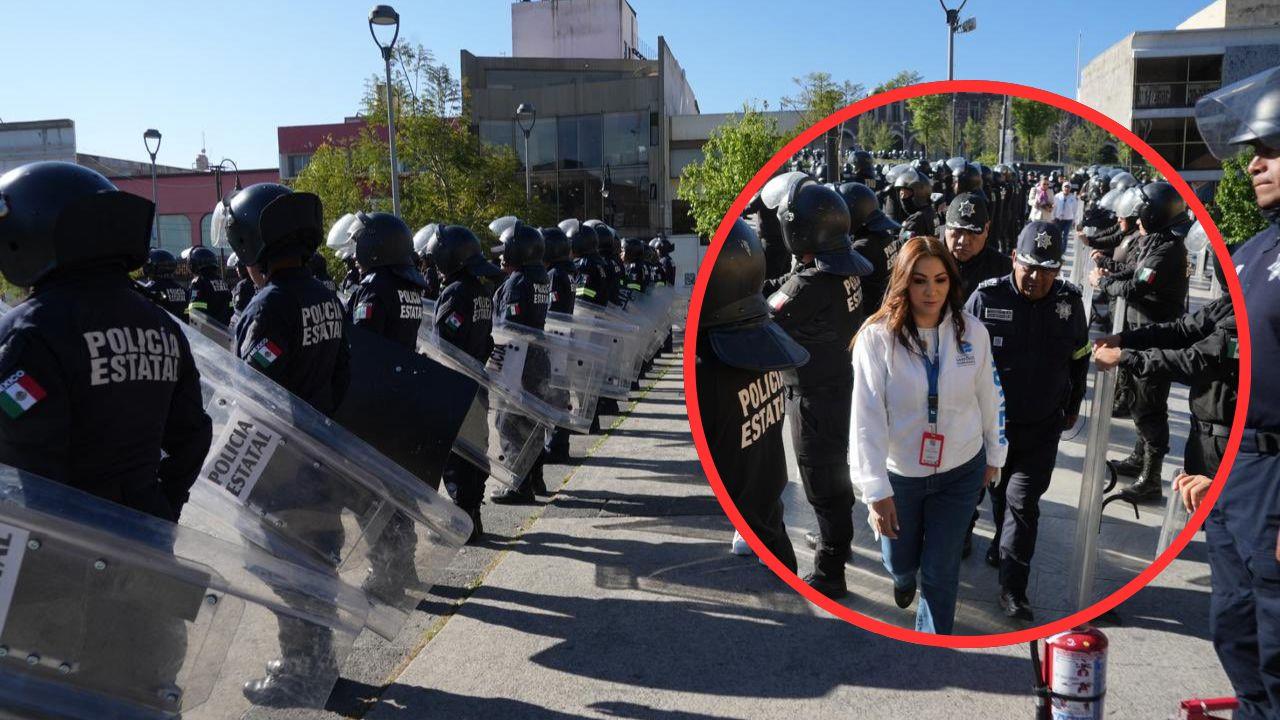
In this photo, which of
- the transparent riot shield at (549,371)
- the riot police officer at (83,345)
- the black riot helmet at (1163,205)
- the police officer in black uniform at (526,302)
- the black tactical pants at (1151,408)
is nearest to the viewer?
the black riot helmet at (1163,205)

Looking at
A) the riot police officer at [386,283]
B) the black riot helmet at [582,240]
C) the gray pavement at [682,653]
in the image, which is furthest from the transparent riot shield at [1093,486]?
the black riot helmet at [582,240]

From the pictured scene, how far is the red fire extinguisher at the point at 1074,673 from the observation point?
9.70ft

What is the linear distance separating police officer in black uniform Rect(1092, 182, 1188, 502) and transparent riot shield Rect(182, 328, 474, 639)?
2619 millimetres

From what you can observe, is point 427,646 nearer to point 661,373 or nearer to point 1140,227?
point 1140,227

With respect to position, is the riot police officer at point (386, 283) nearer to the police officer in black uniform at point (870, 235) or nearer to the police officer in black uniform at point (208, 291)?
the police officer in black uniform at point (870, 235)

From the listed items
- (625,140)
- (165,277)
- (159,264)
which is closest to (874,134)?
(159,264)

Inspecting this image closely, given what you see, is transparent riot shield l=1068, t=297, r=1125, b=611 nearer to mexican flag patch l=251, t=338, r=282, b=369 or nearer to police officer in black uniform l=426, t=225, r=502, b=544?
mexican flag patch l=251, t=338, r=282, b=369

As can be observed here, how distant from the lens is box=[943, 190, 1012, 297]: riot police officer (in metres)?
1.84

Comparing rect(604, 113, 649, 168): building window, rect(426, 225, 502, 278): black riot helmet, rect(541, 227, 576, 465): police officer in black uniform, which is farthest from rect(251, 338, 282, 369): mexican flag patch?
rect(604, 113, 649, 168): building window

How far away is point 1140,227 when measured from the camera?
2357mm

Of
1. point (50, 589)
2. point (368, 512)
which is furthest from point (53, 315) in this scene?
point (368, 512)

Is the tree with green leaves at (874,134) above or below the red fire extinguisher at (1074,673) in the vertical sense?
above

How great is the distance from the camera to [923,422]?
1.78 metres
